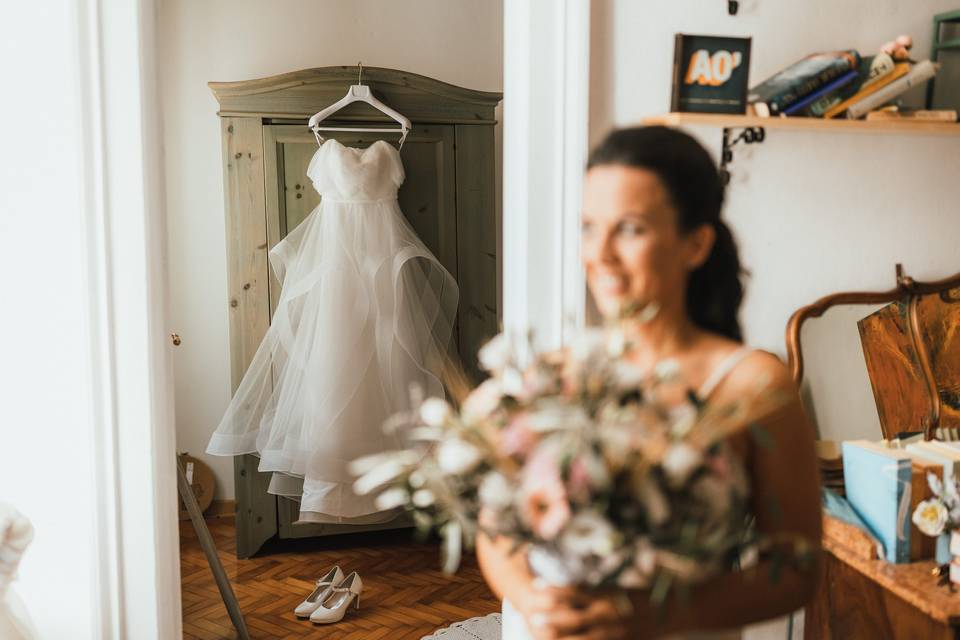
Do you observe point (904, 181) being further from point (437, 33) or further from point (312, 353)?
point (437, 33)

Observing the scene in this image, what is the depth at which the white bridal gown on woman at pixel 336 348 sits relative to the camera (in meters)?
3.51

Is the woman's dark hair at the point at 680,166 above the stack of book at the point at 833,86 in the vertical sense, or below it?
below

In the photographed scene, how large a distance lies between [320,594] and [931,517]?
2.30 meters

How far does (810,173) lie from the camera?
206 cm

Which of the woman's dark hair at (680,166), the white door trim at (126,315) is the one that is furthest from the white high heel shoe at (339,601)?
the woman's dark hair at (680,166)

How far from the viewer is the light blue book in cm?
183

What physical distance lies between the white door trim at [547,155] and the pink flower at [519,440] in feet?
3.19

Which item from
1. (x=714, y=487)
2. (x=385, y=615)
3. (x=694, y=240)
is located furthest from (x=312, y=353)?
(x=714, y=487)

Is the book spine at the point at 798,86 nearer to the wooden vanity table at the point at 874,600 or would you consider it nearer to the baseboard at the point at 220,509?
the wooden vanity table at the point at 874,600

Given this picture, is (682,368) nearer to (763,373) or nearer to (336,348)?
(763,373)

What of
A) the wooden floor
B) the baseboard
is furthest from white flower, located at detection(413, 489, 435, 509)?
the baseboard

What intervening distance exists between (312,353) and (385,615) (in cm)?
110

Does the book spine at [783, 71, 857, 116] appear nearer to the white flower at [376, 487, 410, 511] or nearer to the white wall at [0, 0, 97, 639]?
the white flower at [376, 487, 410, 511]

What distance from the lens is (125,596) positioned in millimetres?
2135
